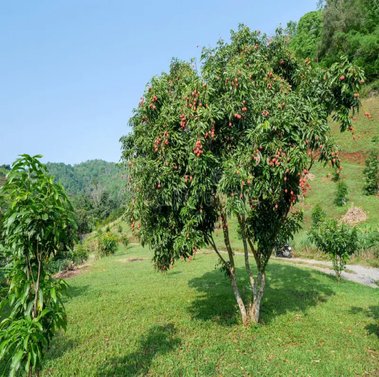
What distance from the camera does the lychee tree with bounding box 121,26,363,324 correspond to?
8.37 meters

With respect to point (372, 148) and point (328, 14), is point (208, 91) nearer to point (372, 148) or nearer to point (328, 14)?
point (372, 148)

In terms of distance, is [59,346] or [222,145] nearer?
[222,145]

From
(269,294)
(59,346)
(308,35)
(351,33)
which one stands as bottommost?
(269,294)

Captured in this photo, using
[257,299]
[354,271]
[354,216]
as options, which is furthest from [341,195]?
[257,299]

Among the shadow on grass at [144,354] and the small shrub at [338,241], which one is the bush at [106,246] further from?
the shadow on grass at [144,354]

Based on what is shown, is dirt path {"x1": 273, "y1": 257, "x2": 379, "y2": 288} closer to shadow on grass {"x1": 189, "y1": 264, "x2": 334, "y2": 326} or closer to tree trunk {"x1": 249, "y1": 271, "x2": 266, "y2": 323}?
A: shadow on grass {"x1": 189, "y1": 264, "x2": 334, "y2": 326}

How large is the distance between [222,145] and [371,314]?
9.44 m

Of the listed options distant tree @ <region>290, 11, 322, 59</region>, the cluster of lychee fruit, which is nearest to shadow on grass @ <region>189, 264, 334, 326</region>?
the cluster of lychee fruit

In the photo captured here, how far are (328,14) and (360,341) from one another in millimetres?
82163

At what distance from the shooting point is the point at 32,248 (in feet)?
17.0

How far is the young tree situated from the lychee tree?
365cm

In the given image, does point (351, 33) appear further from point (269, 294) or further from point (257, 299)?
point (257, 299)

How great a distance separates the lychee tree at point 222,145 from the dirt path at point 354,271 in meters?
13.8

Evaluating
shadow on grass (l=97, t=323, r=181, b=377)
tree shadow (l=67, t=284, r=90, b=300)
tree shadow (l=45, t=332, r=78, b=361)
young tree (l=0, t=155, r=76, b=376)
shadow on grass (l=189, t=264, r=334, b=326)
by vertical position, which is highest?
young tree (l=0, t=155, r=76, b=376)
